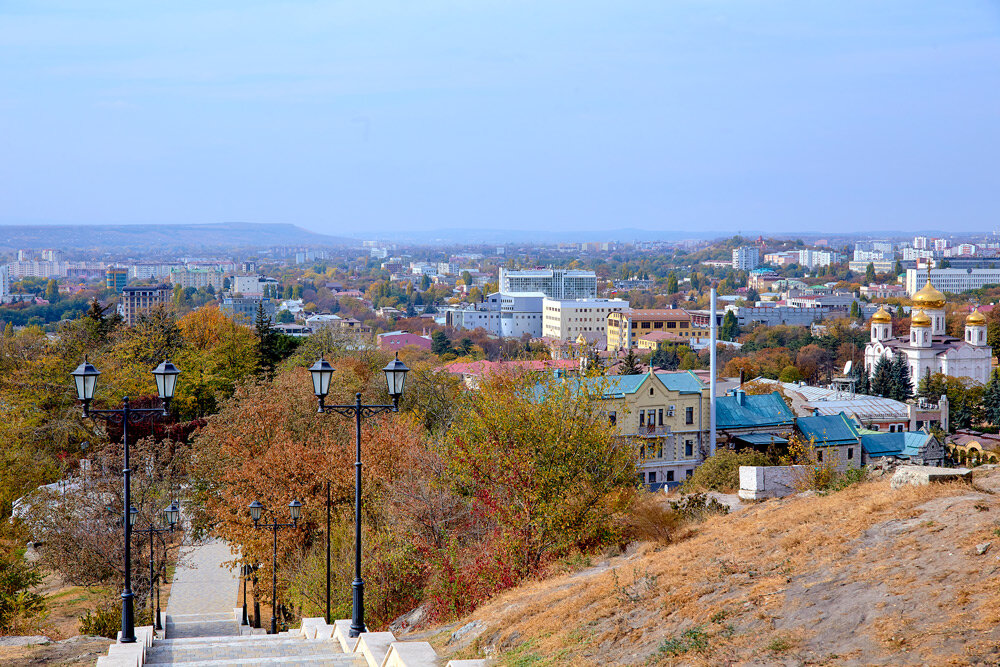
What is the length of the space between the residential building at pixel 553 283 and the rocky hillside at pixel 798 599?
504ft

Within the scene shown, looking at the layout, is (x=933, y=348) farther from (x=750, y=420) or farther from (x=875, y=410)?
(x=750, y=420)

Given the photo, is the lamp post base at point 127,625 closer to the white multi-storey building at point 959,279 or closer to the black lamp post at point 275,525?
the black lamp post at point 275,525

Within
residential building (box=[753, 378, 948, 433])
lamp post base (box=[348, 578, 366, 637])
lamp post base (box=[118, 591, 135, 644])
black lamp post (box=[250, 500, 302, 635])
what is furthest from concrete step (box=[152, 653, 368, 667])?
residential building (box=[753, 378, 948, 433])

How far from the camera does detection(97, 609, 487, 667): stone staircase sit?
8359 millimetres

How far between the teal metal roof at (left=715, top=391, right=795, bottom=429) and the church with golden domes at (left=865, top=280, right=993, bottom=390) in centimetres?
3000

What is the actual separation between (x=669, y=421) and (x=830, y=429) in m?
5.18

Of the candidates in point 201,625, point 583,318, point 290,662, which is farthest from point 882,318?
point 290,662

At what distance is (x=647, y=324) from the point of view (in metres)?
107

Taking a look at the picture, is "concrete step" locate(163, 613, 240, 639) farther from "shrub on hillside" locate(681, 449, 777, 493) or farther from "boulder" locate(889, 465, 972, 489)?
"boulder" locate(889, 465, 972, 489)

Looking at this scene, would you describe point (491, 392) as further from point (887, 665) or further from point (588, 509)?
point (887, 665)

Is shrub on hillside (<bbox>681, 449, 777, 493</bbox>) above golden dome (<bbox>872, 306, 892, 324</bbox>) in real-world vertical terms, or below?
below

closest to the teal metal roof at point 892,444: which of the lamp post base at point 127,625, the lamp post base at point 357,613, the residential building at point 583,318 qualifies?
the lamp post base at point 357,613

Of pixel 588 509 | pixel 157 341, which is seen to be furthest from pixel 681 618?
pixel 157 341

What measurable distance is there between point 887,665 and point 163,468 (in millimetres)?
17378
